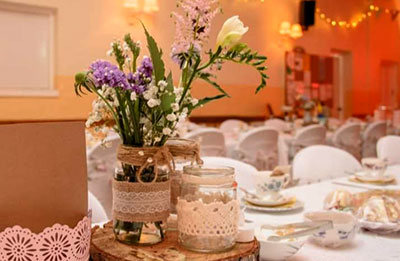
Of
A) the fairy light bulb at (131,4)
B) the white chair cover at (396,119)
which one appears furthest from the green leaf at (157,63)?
the white chair cover at (396,119)

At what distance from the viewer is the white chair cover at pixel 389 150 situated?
3098 mm

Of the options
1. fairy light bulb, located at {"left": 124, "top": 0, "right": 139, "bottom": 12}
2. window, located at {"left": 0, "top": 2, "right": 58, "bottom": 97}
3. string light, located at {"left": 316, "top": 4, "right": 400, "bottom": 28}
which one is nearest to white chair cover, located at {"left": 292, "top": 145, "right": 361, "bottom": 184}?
window, located at {"left": 0, "top": 2, "right": 58, "bottom": 97}

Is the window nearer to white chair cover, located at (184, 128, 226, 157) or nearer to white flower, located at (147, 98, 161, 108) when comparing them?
white chair cover, located at (184, 128, 226, 157)

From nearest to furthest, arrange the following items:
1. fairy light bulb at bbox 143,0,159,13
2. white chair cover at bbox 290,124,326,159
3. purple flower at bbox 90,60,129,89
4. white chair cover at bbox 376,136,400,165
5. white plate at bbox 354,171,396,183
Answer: purple flower at bbox 90,60,129,89, white plate at bbox 354,171,396,183, white chair cover at bbox 376,136,400,165, white chair cover at bbox 290,124,326,159, fairy light bulb at bbox 143,0,159,13

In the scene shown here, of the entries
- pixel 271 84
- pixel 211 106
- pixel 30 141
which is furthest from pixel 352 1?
pixel 30 141

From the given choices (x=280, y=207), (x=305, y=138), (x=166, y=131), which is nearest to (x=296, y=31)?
(x=305, y=138)

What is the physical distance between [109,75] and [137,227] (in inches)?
10.8

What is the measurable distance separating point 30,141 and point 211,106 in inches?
264

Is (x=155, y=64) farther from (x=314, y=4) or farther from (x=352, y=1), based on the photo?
(x=352, y=1)

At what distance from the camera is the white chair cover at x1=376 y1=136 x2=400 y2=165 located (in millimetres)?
3098

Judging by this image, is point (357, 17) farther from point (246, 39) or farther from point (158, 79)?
point (158, 79)

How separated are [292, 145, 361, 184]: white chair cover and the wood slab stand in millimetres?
1510

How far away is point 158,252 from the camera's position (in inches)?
33.2

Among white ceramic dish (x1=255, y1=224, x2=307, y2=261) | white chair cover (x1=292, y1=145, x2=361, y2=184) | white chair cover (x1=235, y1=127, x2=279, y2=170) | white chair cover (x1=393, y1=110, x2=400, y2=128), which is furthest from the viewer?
white chair cover (x1=393, y1=110, x2=400, y2=128)
